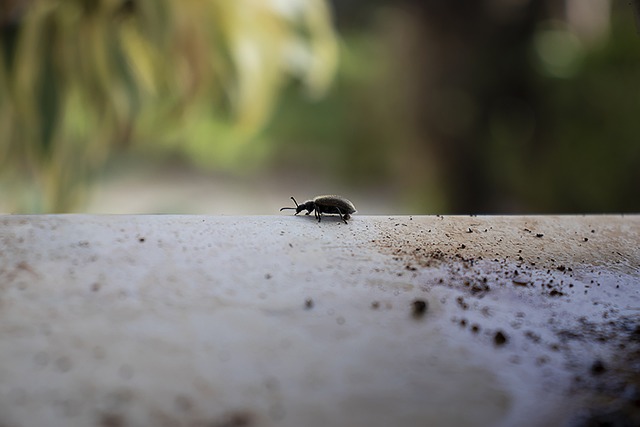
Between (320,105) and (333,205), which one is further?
(320,105)

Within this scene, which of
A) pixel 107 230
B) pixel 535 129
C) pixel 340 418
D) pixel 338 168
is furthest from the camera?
pixel 338 168

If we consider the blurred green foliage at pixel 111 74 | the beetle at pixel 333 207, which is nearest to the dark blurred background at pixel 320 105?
the blurred green foliage at pixel 111 74

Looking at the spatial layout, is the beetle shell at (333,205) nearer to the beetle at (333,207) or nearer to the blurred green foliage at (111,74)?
the beetle at (333,207)

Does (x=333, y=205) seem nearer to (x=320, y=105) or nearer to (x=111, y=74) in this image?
(x=111, y=74)

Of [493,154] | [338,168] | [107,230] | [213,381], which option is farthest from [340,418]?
[338,168]

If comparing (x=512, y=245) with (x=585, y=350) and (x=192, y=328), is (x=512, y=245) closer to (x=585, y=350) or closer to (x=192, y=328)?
(x=585, y=350)

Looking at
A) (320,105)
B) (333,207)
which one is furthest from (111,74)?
(320,105)
